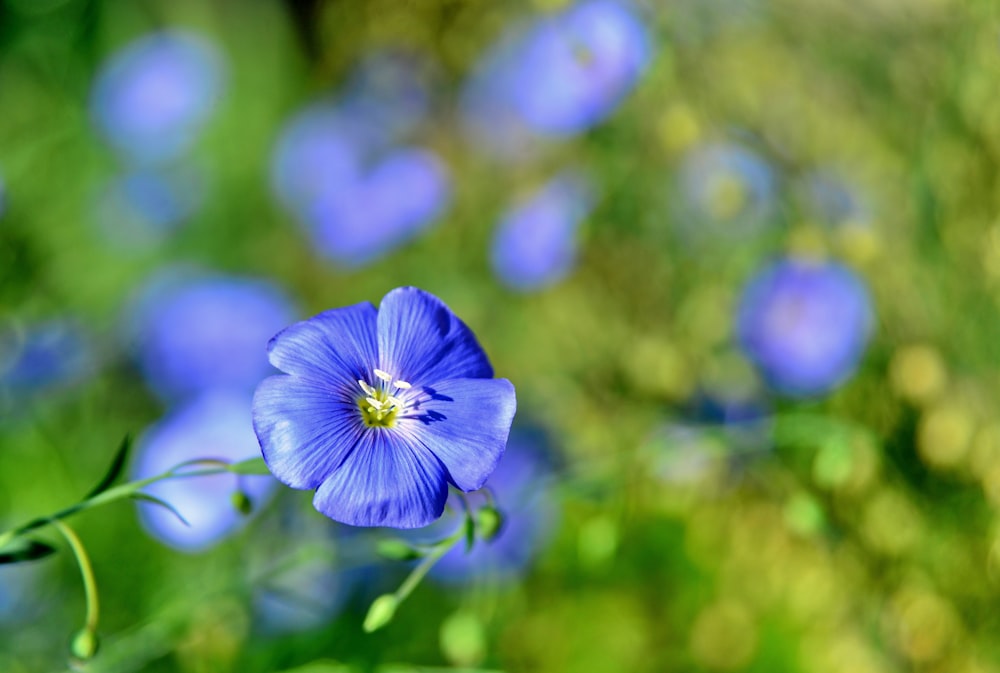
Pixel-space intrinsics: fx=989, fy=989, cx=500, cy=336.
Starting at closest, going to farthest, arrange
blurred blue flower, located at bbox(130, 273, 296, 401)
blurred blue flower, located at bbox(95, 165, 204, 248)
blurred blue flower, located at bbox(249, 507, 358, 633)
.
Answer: blurred blue flower, located at bbox(249, 507, 358, 633) → blurred blue flower, located at bbox(130, 273, 296, 401) → blurred blue flower, located at bbox(95, 165, 204, 248)

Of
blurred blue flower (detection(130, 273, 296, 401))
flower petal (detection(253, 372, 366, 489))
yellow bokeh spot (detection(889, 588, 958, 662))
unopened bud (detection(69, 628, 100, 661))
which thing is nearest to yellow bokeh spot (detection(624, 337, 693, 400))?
yellow bokeh spot (detection(889, 588, 958, 662))

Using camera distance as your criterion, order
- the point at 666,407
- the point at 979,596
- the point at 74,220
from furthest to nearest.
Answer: the point at 74,220 → the point at 666,407 → the point at 979,596

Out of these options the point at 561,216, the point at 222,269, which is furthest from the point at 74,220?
the point at 561,216

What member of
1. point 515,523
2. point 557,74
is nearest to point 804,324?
point 515,523

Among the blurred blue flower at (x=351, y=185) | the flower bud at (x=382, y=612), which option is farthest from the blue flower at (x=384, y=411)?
the blurred blue flower at (x=351, y=185)

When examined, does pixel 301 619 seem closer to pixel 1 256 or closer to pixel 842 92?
pixel 1 256

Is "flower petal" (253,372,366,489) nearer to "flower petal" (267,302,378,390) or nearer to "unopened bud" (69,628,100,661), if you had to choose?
"flower petal" (267,302,378,390)
